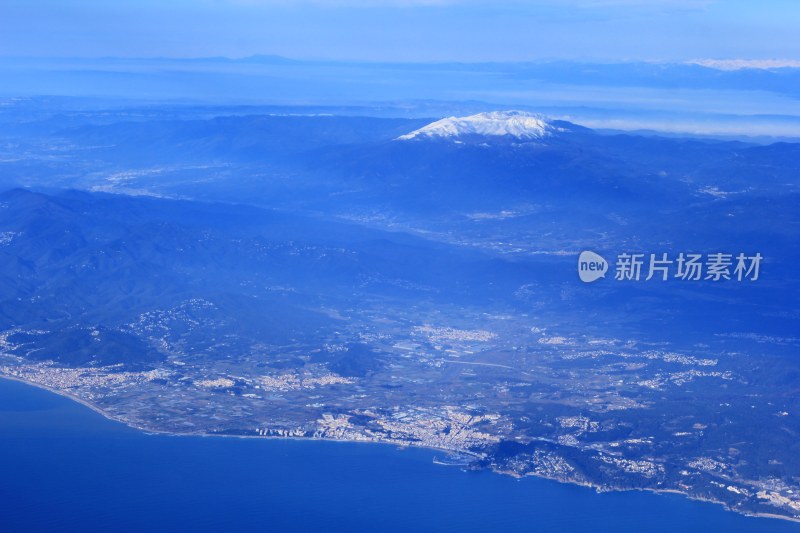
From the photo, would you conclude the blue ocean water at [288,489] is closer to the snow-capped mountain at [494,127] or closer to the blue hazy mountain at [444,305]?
the blue hazy mountain at [444,305]

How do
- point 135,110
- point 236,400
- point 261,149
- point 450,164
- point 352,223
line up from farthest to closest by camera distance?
point 135,110 → point 261,149 → point 450,164 → point 352,223 → point 236,400

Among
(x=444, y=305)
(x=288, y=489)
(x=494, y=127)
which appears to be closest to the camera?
(x=288, y=489)

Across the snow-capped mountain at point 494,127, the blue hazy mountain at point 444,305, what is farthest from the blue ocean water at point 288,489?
the snow-capped mountain at point 494,127

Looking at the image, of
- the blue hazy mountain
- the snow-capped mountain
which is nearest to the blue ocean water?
the blue hazy mountain

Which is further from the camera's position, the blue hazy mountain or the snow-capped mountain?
the snow-capped mountain

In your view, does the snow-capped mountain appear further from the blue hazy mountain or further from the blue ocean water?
the blue ocean water

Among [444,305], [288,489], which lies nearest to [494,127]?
[444,305]

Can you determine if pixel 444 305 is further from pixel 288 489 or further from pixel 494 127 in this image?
pixel 494 127

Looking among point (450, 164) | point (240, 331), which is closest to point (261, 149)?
point (450, 164)

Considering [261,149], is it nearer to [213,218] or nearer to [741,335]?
[213,218]
